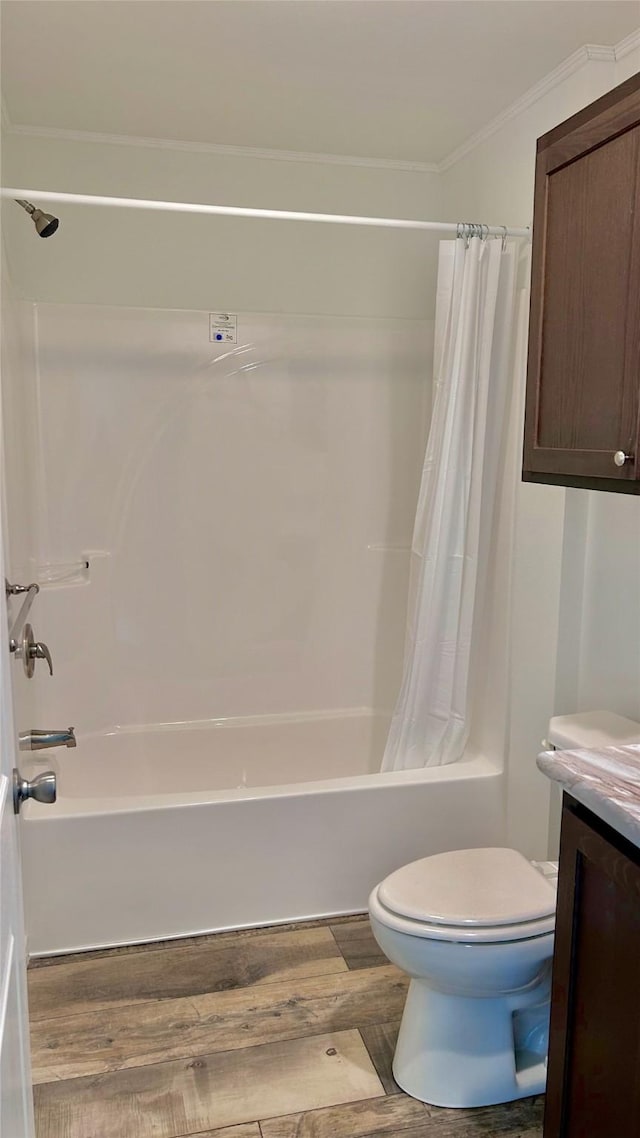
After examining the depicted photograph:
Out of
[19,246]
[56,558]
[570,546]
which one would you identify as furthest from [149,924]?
[19,246]

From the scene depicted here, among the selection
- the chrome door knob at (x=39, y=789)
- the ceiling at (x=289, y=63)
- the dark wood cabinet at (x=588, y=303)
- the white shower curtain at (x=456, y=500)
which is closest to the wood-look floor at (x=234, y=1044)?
the white shower curtain at (x=456, y=500)

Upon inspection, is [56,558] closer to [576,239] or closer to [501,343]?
[501,343]

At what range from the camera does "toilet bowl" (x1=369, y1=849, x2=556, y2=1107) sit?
68.2 inches

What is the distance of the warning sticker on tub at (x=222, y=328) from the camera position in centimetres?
297

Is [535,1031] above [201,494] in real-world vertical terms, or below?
below

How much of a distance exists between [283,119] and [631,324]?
154 cm

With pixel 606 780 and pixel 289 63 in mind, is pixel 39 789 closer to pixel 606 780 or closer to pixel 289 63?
pixel 606 780

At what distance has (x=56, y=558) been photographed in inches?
115

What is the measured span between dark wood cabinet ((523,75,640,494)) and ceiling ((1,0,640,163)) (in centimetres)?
50

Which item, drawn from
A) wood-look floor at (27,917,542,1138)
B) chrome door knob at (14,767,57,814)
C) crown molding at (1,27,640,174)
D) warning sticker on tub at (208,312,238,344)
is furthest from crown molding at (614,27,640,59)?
A: wood-look floor at (27,917,542,1138)

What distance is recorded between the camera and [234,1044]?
199 centimetres

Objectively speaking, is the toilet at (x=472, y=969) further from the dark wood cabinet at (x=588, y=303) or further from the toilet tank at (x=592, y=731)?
the dark wood cabinet at (x=588, y=303)

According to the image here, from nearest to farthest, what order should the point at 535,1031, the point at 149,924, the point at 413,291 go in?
the point at 535,1031
the point at 149,924
the point at 413,291

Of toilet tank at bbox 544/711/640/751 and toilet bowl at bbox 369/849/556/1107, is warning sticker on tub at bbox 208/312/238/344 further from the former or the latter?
toilet bowl at bbox 369/849/556/1107
